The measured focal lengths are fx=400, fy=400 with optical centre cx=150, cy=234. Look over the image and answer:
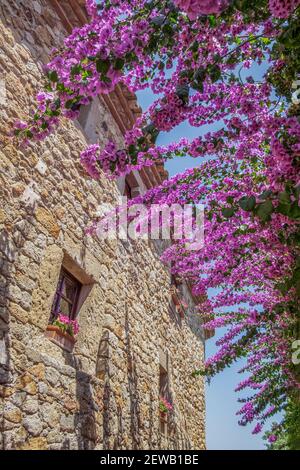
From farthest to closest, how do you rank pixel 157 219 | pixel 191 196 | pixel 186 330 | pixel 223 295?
pixel 186 330
pixel 223 295
pixel 157 219
pixel 191 196

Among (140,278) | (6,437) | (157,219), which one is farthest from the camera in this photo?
(140,278)

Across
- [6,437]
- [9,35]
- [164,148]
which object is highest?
[9,35]

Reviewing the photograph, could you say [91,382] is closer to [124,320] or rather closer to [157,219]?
[124,320]

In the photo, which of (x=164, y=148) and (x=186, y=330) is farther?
(x=186, y=330)

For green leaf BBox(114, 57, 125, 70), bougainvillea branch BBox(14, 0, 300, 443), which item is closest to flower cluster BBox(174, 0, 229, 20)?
bougainvillea branch BBox(14, 0, 300, 443)

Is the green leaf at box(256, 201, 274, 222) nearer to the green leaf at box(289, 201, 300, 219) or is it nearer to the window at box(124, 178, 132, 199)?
the green leaf at box(289, 201, 300, 219)

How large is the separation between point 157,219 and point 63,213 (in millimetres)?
1810

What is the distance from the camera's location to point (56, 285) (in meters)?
3.83

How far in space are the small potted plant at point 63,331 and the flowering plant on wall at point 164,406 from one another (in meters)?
2.70

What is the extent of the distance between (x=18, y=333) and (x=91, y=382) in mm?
1248

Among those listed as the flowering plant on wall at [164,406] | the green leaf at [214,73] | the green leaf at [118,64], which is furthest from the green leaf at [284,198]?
the flowering plant on wall at [164,406]

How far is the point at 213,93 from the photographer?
357 cm

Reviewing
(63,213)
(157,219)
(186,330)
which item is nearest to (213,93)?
(63,213)

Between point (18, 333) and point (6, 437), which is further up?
point (18, 333)
